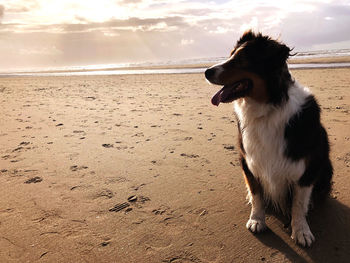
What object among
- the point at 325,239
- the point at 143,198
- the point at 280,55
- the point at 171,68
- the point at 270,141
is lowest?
the point at 325,239

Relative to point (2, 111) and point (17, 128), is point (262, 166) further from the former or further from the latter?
point (2, 111)

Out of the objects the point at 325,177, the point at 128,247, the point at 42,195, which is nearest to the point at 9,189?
the point at 42,195

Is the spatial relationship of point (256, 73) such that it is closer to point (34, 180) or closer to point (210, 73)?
point (210, 73)

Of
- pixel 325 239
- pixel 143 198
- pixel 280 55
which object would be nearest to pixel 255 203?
pixel 325 239

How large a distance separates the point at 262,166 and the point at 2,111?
338 inches

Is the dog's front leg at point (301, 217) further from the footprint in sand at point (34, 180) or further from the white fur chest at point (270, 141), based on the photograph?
the footprint in sand at point (34, 180)

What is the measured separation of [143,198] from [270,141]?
167 cm

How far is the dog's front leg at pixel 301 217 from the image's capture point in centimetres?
259

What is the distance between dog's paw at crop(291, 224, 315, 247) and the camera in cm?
257

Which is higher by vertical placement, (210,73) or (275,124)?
(210,73)

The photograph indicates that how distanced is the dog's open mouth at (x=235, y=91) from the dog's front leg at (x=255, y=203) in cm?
71

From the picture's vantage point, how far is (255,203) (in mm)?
2926

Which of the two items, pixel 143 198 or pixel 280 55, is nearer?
pixel 280 55

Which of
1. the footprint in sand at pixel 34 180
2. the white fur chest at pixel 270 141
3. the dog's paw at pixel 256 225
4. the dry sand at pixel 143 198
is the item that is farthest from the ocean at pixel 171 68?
the footprint in sand at pixel 34 180
